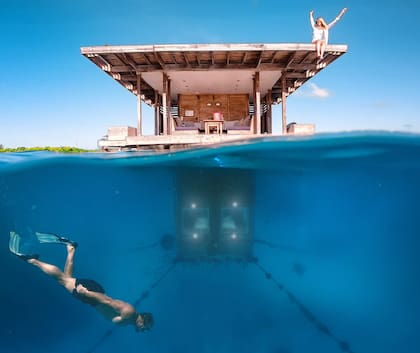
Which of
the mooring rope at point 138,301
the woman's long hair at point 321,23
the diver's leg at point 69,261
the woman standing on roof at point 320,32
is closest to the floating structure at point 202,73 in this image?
the woman standing on roof at point 320,32

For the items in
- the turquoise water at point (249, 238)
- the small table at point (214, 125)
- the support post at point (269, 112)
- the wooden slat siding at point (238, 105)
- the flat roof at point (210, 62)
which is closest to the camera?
the turquoise water at point (249, 238)

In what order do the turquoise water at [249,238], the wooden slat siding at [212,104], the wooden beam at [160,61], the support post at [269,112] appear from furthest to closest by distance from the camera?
the wooden slat siding at [212,104] → the support post at [269,112] → the wooden beam at [160,61] → the turquoise water at [249,238]

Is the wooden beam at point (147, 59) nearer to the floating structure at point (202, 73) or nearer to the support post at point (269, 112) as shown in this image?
the floating structure at point (202, 73)

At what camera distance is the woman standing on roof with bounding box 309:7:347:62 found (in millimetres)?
12656

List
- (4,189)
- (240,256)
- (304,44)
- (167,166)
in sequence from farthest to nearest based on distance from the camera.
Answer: (240,256), (304,44), (4,189), (167,166)

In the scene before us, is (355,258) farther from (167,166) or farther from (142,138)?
(142,138)

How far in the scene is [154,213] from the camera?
1439cm

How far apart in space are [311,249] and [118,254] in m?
11.3

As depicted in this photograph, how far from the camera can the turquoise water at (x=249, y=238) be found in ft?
30.2

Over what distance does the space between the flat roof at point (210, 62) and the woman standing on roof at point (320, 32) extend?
1.02ft

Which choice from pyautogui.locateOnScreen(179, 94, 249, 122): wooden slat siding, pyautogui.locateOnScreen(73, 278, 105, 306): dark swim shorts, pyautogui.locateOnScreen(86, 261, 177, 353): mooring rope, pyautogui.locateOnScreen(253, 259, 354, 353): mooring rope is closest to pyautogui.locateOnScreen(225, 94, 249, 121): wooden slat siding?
pyautogui.locateOnScreen(179, 94, 249, 122): wooden slat siding

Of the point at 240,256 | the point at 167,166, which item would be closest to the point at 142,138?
the point at 167,166

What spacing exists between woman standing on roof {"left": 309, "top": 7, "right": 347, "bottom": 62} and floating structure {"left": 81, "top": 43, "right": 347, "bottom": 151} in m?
0.32

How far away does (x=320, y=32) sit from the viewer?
1267 cm
